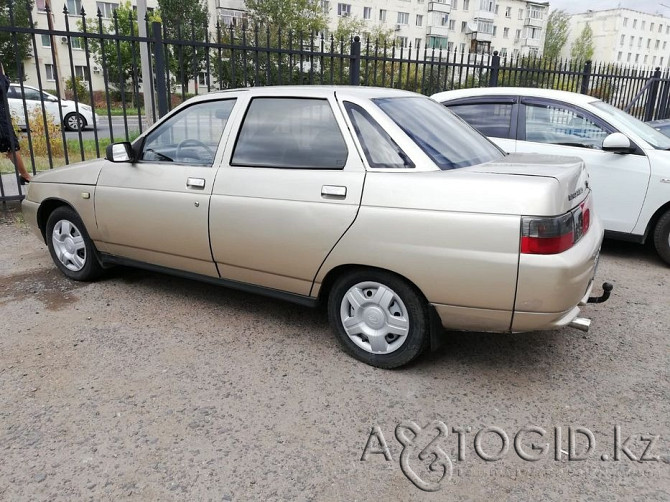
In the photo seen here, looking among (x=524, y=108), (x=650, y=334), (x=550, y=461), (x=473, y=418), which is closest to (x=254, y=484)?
(x=473, y=418)

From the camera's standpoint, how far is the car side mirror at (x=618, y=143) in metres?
5.02

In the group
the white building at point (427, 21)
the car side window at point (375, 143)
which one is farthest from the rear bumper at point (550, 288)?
the white building at point (427, 21)

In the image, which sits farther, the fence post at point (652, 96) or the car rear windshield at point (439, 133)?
the fence post at point (652, 96)

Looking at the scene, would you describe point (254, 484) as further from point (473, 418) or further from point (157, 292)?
point (157, 292)

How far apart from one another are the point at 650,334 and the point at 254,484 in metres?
3.08

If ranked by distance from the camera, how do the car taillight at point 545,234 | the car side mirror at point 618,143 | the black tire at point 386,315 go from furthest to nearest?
the car side mirror at point 618,143 → the black tire at point 386,315 → the car taillight at point 545,234

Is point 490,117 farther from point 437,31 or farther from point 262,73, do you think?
point 437,31

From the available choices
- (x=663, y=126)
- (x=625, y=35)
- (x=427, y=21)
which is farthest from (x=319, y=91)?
(x=625, y=35)

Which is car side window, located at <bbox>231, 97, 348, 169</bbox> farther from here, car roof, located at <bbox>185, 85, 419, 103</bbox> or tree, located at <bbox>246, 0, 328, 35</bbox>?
tree, located at <bbox>246, 0, 328, 35</bbox>

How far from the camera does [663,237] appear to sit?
520cm

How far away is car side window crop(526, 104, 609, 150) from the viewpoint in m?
5.35

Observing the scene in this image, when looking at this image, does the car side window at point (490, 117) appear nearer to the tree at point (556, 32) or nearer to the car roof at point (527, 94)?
the car roof at point (527, 94)

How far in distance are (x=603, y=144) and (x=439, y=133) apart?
258 cm

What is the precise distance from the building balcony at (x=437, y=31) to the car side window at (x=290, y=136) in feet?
199
